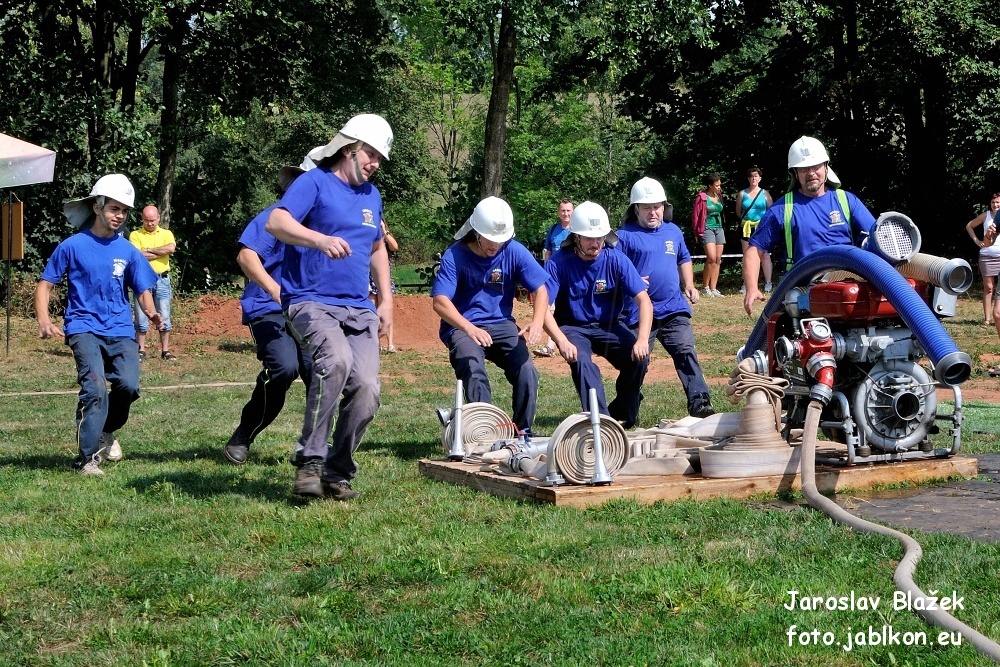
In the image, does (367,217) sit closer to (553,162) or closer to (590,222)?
(590,222)

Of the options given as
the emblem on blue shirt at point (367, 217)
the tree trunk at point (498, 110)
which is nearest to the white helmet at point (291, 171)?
the emblem on blue shirt at point (367, 217)

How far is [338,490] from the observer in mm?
7230

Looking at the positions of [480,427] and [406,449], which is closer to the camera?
[480,427]

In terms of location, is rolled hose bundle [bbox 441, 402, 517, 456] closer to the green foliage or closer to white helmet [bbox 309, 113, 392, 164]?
white helmet [bbox 309, 113, 392, 164]

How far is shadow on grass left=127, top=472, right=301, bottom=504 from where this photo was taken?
7641 mm

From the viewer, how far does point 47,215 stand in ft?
77.9

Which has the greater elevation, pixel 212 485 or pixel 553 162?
pixel 553 162

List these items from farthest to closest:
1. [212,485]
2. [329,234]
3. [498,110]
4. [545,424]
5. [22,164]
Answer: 1. [498,110]
2. [545,424]
3. [22,164]
4. [212,485]
5. [329,234]

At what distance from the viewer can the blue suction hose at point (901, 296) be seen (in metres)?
6.87

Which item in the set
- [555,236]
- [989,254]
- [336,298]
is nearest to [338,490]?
[336,298]

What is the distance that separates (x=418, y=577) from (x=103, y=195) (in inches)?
181

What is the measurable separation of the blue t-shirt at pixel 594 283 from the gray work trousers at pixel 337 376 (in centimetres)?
286

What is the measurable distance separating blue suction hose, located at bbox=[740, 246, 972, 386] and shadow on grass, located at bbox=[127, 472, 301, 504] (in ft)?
11.3

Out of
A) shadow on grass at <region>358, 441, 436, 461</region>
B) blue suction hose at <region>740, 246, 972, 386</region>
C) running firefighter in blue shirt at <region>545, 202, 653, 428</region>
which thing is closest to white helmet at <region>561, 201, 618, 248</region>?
running firefighter in blue shirt at <region>545, 202, 653, 428</region>
